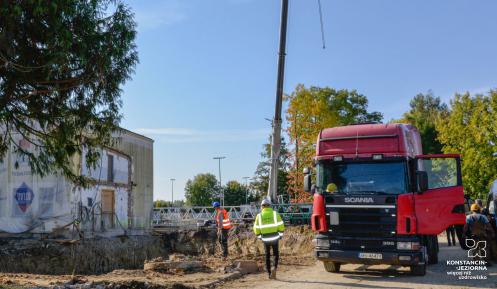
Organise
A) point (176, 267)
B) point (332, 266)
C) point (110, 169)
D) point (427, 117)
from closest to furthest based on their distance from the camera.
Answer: point (332, 266) → point (176, 267) → point (110, 169) → point (427, 117)

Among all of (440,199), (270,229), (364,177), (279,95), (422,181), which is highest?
(279,95)

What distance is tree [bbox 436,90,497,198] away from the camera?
3212cm

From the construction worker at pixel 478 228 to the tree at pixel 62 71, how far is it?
8935mm

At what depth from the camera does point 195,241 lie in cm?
3094

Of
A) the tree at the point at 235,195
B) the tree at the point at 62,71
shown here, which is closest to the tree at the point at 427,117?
the tree at the point at 235,195

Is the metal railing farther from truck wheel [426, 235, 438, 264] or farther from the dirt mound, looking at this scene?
the dirt mound

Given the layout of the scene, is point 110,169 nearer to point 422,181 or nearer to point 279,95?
point 279,95

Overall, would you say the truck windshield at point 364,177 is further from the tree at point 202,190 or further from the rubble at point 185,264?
the tree at point 202,190

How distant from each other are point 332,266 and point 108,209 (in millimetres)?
21384

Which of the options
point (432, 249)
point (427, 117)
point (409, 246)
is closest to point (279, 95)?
point (432, 249)

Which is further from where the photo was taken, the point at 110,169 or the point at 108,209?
the point at 110,169

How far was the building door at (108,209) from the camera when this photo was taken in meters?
30.0

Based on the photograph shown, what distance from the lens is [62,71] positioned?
389 inches

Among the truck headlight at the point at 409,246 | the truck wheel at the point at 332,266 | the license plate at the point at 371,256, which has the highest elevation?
the truck headlight at the point at 409,246
